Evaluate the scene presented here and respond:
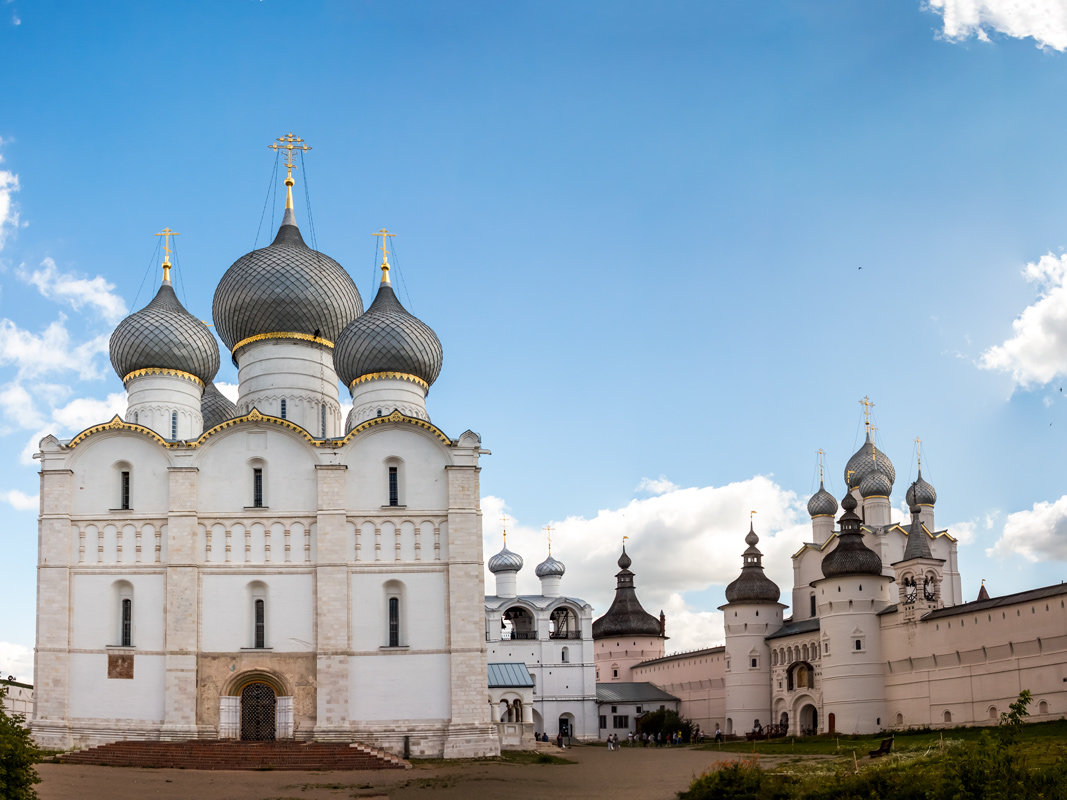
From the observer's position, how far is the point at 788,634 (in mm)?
48156

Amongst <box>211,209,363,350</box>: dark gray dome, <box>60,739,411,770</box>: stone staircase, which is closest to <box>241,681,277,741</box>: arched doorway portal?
<box>60,739,411,770</box>: stone staircase

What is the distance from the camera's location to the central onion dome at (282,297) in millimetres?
33344

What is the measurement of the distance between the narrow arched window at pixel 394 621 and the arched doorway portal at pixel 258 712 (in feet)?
9.75

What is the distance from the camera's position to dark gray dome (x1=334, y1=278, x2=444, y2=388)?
3297cm

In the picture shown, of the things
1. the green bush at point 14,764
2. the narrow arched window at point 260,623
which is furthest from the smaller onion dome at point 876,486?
the green bush at point 14,764

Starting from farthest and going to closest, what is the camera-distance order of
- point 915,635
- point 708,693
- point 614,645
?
point 614,645 < point 708,693 < point 915,635

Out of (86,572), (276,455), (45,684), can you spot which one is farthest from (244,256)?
(45,684)

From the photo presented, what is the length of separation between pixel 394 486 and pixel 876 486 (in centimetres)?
2916

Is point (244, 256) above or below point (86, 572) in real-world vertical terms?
above

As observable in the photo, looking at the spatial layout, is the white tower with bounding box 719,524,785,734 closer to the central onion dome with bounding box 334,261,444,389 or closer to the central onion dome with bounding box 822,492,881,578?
the central onion dome with bounding box 822,492,881,578

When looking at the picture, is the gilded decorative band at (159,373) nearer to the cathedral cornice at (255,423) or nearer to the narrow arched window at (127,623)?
the cathedral cornice at (255,423)

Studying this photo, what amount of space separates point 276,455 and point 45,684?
735cm

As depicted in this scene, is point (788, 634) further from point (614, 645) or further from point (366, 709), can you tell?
point (366, 709)

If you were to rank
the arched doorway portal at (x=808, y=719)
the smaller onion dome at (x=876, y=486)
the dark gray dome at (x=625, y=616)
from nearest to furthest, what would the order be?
the arched doorway portal at (x=808, y=719) → the smaller onion dome at (x=876, y=486) → the dark gray dome at (x=625, y=616)
